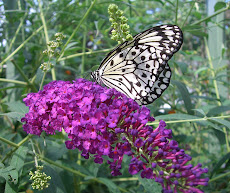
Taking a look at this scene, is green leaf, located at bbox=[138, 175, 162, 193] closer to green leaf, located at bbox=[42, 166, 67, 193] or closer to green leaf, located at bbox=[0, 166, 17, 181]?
green leaf, located at bbox=[42, 166, 67, 193]

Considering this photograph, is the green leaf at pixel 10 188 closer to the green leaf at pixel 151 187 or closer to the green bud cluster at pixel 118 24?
the green leaf at pixel 151 187

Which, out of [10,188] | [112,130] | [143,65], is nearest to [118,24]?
[143,65]

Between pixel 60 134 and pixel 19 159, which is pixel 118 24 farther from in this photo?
pixel 19 159

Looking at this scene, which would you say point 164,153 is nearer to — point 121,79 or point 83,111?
point 83,111

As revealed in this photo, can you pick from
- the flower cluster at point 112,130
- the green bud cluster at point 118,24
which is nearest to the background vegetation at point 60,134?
the flower cluster at point 112,130

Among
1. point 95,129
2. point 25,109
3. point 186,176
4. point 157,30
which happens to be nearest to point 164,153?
point 186,176

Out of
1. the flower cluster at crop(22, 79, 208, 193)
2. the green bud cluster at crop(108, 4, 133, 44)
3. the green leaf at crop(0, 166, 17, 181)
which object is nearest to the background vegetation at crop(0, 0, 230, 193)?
the green leaf at crop(0, 166, 17, 181)
